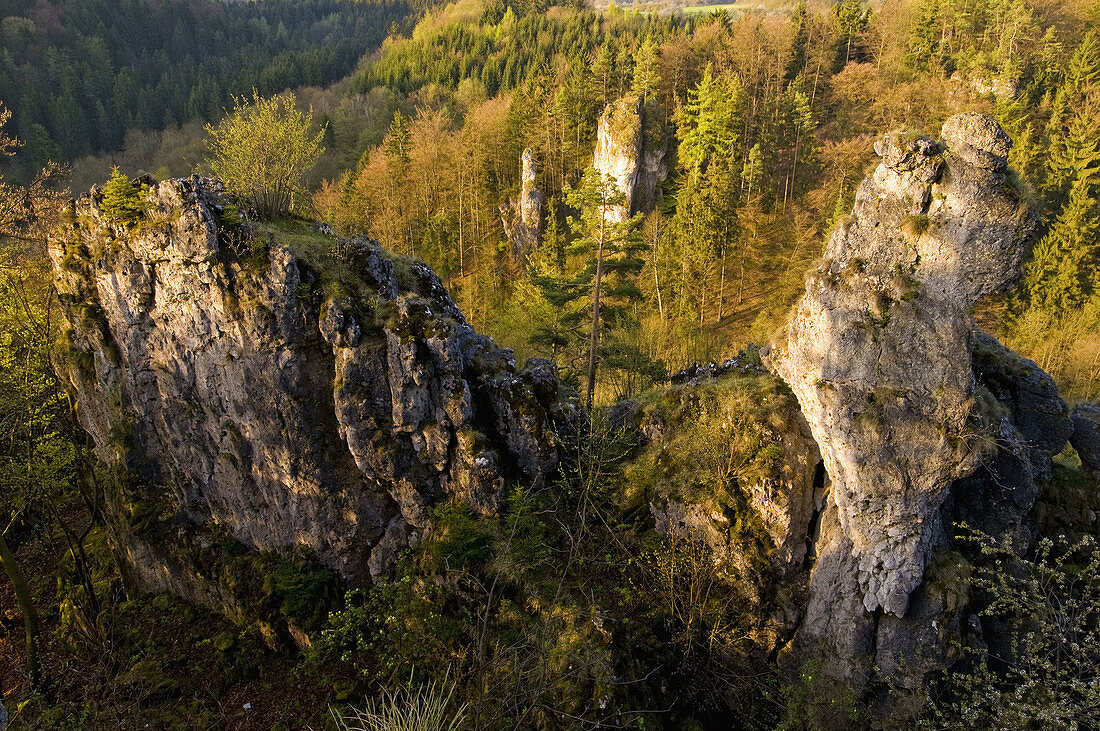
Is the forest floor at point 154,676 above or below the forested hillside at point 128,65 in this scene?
below

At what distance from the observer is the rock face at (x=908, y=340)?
10.7m

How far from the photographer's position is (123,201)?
44.1 ft

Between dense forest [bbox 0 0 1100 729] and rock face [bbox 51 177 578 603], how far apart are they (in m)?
0.97

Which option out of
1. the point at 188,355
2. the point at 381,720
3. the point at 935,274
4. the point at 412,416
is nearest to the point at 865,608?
the point at 935,274

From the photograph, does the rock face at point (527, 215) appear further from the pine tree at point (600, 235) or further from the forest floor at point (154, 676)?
the forest floor at point (154, 676)

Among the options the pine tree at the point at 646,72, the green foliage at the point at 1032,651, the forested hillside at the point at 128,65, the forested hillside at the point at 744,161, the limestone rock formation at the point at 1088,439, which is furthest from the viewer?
the forested hillside at the point at 128,65

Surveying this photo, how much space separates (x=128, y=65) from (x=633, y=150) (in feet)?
268

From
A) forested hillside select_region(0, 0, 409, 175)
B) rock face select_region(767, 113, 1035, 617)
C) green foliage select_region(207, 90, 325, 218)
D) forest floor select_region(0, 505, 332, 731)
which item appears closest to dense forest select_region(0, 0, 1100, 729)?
forest floor select_region(0, 505, 332, 731)

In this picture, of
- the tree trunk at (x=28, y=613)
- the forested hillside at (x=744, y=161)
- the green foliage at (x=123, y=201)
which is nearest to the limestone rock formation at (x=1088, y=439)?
the forested hillside at (x=744, y=161)

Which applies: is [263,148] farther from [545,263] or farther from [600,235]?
[545,263]

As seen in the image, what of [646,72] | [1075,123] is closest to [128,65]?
[646,72]

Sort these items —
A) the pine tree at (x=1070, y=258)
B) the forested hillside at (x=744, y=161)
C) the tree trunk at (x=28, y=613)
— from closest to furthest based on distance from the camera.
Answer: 1. the tree trunk at (x=28, y=613)
2. the forested hillside at (x=744, y=161)
3. the pine tree at (x=1070, y=258)

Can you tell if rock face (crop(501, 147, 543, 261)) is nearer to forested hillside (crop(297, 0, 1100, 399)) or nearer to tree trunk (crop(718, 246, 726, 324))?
forested hillside (crop(297, 0, 1100, 399))

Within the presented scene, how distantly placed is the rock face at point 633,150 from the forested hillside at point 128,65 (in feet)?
185
